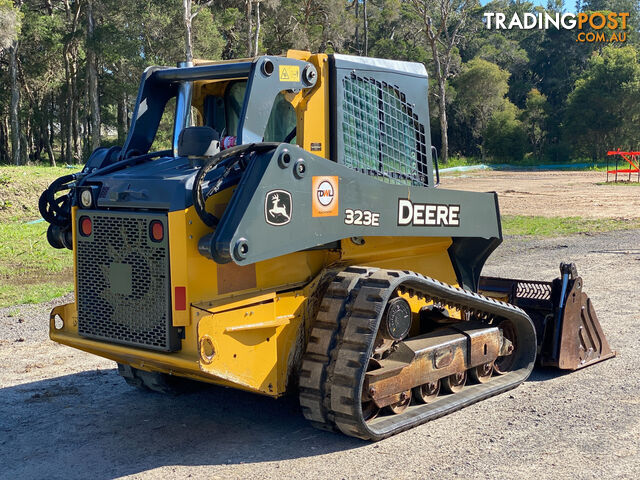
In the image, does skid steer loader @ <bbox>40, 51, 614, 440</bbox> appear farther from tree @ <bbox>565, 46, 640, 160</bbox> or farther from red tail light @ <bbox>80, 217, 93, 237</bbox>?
tree @ <bbox>565, 46, 640, 160</bbox>

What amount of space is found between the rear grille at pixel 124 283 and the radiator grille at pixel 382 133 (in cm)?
158

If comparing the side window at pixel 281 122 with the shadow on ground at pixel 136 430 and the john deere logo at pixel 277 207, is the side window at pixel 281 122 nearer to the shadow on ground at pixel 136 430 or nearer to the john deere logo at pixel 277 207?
the john deere logo at pixel 277 207

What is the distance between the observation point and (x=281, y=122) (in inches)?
219

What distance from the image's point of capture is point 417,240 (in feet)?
20.9

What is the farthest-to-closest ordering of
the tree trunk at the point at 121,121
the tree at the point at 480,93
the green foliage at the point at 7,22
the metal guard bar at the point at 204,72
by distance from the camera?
the tree at the point at 480,93 < the tree trunk at the point at 121,121 < the green foliage at the point at 7,22 < the metal guard bar at the point at 204,72

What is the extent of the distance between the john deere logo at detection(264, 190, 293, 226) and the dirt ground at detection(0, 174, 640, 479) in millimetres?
1561

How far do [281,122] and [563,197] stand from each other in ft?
81.0

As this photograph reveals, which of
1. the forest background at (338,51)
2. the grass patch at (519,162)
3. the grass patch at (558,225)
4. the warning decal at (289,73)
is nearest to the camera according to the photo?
the warning decal at (289,73)

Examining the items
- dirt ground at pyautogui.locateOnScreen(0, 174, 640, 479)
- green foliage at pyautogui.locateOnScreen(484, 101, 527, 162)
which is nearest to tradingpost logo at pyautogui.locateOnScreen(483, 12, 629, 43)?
green foliage at pyautogui.locateOnScreen(484, 101, 527, 162)

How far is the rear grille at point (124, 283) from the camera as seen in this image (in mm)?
4859

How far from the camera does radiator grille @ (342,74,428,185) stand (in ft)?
18.5

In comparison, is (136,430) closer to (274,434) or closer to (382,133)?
(274,434)

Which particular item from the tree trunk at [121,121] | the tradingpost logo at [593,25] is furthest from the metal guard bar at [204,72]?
the tradingpost logo at [593,25]

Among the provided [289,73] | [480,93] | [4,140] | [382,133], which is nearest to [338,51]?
[480,93]
